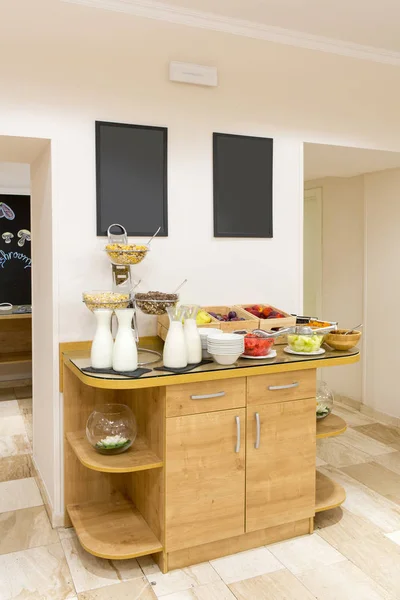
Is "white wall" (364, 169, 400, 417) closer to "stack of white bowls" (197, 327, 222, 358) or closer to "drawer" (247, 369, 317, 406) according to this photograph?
"drawer" (247, 369, 317, 406)

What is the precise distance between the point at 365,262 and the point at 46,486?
→ 324 cm

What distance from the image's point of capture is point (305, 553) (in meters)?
2.76

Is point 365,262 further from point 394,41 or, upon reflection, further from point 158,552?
point 158,552

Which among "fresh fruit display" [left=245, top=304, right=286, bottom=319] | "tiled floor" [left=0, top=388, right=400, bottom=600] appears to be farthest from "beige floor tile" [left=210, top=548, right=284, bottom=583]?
"fresh fruit display" [left=245, top=304, right=286, bottom=319]

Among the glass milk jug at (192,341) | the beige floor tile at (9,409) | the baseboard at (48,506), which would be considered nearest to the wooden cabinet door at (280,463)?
the glass milk jug at (192,341)

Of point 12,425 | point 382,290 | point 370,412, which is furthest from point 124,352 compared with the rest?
point 370,412

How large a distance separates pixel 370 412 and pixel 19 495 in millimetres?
3058

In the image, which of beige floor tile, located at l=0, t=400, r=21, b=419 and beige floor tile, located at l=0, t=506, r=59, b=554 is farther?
beige floor tile, located at l=0, t=400, r=21, b=419

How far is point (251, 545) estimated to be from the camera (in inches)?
110

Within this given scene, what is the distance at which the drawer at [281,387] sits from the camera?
2723mm

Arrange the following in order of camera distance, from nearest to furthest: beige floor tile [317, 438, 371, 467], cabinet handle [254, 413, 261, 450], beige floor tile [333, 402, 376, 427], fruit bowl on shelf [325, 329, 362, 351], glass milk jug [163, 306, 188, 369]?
glass milk jug [163, 306, 188, 369] < cabinet handle [254, 413, 261, 450] < fruit bowl on shelf [325, 329, 362, 351] < beige floor tile [317, 438, 371, 467] < beige floor tile [333, 402, 376, 427]

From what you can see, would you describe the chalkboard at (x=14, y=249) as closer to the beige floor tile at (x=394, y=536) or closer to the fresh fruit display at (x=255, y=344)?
the fresh fruit display at (x=255, y=344)

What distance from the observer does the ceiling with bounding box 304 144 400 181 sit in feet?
12.6

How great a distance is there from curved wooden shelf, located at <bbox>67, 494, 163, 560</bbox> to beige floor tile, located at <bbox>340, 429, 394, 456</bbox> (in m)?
1.95
